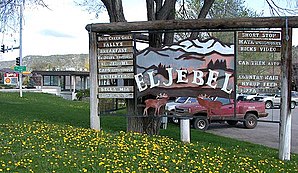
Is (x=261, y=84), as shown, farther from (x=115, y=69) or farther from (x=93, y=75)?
(x=93, y=75)

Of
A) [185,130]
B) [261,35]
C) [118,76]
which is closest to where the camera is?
[261,35]

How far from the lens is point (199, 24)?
9.34 metres

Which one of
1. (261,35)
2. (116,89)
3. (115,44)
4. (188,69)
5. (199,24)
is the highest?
(199,24)

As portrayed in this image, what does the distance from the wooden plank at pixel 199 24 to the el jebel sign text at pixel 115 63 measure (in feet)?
0.95

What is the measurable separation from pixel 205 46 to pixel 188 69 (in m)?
0.71

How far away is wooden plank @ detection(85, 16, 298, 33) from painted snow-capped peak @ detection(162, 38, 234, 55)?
381 millimetres

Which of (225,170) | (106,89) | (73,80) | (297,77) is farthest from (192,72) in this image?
(73,80)

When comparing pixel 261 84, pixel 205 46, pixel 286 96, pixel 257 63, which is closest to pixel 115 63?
pixel 205 46

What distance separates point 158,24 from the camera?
9703 millimetres

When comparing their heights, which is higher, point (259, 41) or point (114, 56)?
point (259, 41)

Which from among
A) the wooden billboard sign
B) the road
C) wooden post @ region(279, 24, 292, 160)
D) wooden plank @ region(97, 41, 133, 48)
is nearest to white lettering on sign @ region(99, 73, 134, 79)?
wooden plank @ region(97, 41, 133, 48)

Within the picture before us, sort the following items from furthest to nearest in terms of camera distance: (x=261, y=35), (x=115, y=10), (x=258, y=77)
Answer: (x=115, y=10) < (x=258, y=77) < (x=261, y=35)

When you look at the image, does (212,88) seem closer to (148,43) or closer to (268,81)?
(268,81)

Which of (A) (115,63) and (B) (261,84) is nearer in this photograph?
(B) (261,84)
